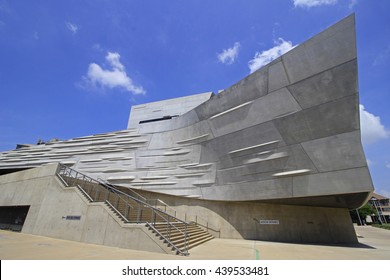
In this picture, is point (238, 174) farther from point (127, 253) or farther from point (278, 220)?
point (127, 253)

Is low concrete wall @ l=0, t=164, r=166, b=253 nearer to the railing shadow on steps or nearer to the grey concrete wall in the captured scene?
the railing shadow on steps

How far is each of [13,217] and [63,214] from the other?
871 cm

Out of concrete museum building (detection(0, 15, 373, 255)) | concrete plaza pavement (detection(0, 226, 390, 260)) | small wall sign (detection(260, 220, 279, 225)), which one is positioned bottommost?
concrete plaza pavement (detection(0, 226, 390, 260))

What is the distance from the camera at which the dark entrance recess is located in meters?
15.5

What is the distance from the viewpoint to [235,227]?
14930 millimetres

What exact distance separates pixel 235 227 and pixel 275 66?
37.1ft

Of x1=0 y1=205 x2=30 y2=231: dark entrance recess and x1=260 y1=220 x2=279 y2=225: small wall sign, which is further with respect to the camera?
x1=0 y1=205 x2=30 y2=231: dark entrance recess

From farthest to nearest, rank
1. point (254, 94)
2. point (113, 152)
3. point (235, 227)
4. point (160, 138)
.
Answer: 1. point (113, 152)
2. point (160, 138)
3. point (235, 227)
4. point (254, 94)

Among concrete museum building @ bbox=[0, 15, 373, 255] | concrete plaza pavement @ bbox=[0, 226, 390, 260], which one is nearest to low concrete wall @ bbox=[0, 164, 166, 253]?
concrete museum building @ bbox=[0, 15, 373, 255]

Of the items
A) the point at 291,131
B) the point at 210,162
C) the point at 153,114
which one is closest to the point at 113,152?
the point at 153,114

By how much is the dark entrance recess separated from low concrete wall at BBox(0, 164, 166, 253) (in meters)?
1.12

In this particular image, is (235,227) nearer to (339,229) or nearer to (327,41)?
(339,229)

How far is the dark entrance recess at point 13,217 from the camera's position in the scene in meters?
15.5

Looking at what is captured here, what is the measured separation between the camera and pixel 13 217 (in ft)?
53.7
